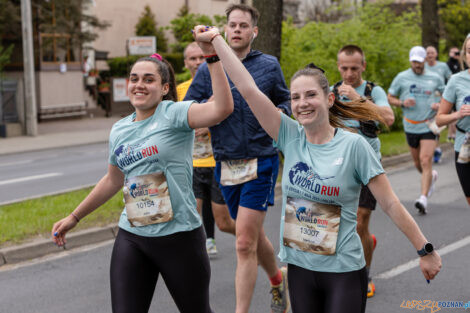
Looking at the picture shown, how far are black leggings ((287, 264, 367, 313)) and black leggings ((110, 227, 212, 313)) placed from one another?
0.62 meters

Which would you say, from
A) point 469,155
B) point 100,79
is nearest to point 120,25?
point 100,79

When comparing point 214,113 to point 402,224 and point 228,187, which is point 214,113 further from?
point 228,187

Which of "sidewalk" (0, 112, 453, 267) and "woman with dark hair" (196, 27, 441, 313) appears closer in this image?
"woman with dark hair" (196, 27, 441, 313)

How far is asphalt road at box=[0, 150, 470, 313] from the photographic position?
5578 millimetres

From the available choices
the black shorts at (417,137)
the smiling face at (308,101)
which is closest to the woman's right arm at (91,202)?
the smiling face at (308,101)

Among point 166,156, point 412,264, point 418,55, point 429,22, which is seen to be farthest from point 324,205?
point 429,22

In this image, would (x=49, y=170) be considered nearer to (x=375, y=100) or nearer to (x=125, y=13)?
(x=375, y=100)

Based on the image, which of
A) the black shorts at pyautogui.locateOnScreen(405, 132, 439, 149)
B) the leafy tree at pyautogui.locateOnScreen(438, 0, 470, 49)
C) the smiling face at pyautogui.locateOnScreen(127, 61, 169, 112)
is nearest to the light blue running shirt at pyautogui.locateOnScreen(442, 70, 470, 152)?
the smiling face at pyautogui.locateOnScreen(127, 61, 169, 112)

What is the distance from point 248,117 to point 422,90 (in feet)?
17.6

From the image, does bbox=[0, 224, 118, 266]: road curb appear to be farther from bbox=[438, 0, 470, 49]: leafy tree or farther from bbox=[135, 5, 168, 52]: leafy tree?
bbox=[135, 5, 168, 52]: leafy tree

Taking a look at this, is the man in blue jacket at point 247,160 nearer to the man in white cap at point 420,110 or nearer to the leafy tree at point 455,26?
the man in white cap at point 420,110

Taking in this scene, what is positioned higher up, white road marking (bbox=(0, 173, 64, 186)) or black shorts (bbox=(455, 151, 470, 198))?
black shorts (bbox=(455, 151, 470, 198))

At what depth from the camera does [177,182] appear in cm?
380

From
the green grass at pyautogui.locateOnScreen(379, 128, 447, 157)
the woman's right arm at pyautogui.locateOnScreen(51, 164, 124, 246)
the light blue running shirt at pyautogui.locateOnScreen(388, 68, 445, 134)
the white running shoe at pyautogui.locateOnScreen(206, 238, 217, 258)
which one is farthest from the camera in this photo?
the green grass at pyautogui.locateOnScreen(379, 128, 447, 157)
